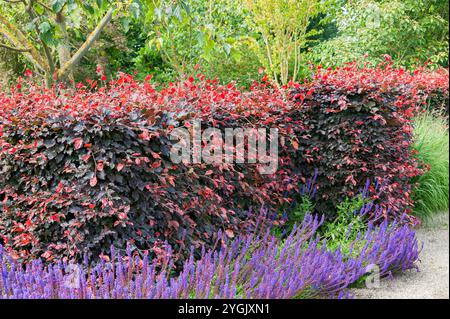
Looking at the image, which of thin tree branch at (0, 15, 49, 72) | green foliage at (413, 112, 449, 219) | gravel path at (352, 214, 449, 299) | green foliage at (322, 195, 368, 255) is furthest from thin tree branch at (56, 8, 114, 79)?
gravel path at (352, 214, 449, 299)

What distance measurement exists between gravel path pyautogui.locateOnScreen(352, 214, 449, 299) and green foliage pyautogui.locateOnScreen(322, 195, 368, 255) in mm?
568

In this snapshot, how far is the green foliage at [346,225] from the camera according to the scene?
4576 millimetres

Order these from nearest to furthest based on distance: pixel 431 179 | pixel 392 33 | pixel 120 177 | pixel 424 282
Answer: pixel 120 177
pixel 424 282
pixel 431 179
pixel 392 33

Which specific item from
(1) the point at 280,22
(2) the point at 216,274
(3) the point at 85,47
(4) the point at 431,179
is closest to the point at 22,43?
(3) the point at 85,47

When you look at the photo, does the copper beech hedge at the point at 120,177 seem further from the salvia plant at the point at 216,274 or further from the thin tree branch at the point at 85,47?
the thin tree branch at the point at 85,47

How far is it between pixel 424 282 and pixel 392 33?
8.71 meters

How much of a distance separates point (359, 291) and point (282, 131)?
5.43 feet

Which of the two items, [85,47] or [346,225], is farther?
[85,47]

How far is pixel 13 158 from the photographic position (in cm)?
364

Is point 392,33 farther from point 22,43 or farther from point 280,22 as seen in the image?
point 22,43

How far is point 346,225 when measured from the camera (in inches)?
192

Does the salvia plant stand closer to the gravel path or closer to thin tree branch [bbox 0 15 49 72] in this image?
the gravel path

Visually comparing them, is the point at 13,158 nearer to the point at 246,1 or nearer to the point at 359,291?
the point at 359,291

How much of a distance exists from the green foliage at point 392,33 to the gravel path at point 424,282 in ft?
21.7
